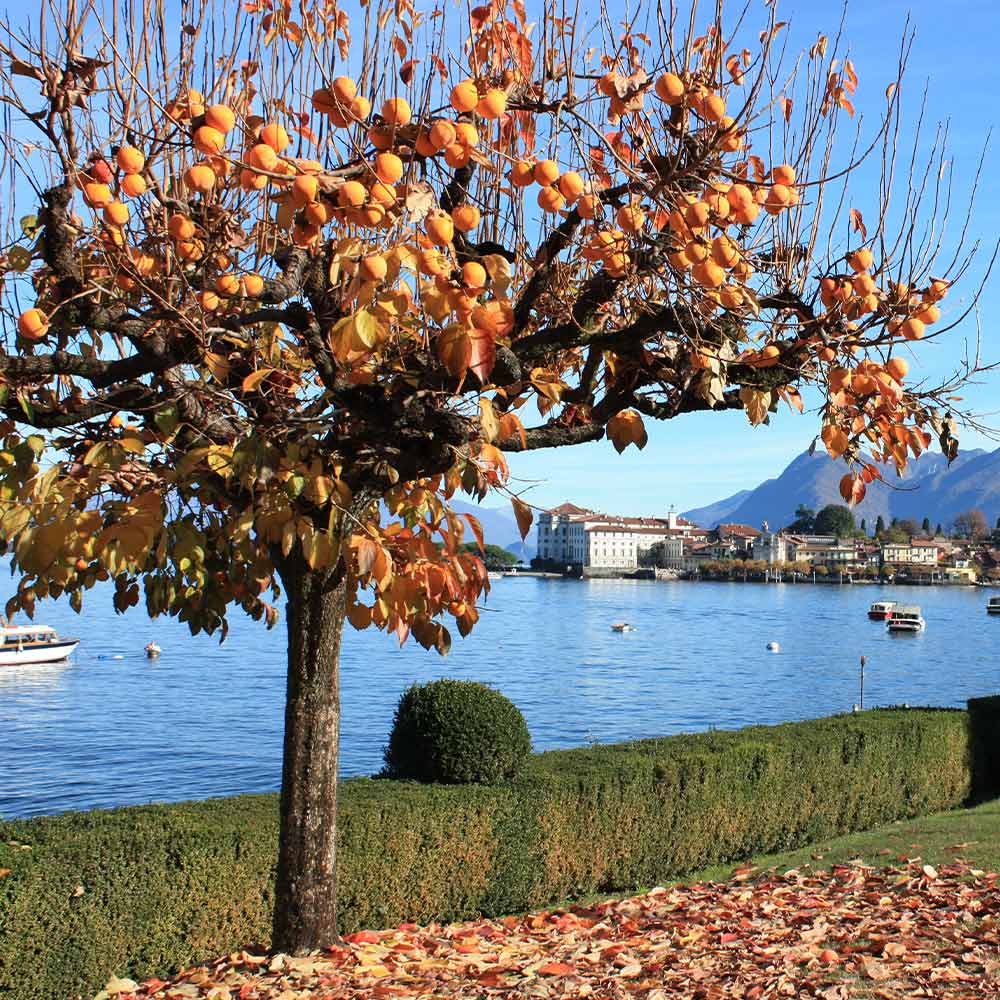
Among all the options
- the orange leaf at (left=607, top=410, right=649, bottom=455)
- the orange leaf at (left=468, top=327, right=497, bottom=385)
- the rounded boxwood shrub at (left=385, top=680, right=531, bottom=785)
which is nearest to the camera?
the orange leaf at (left=468, top=327, right=497, bottom=385)

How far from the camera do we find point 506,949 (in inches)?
238

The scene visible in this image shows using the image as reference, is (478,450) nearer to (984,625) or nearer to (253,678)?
(253,678)

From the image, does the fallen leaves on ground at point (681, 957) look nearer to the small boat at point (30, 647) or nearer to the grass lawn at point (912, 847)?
the grass lawn at point (912, 847)

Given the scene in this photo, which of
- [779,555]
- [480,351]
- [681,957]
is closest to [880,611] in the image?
[779,555]

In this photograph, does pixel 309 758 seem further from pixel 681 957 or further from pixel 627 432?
pixel 627 432

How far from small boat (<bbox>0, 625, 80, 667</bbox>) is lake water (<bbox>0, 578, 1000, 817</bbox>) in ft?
2.37

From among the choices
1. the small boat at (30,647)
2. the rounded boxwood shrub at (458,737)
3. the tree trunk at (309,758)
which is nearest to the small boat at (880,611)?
the small boat at (30,647)

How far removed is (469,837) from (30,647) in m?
43.2

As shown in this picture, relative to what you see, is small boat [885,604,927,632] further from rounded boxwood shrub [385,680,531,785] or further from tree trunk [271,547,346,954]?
tree trunk [271,547,346,954]

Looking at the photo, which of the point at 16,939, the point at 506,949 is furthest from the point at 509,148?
the point at 16,939

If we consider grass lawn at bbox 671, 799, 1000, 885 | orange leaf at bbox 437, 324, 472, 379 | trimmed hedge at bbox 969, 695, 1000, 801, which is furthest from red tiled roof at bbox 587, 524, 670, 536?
orange leaf at bbox 437, 324, 472, 379

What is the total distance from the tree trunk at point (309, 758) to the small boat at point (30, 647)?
45.0 meters

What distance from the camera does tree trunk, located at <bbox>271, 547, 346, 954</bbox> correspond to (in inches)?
220

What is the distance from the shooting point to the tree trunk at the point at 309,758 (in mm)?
5594
